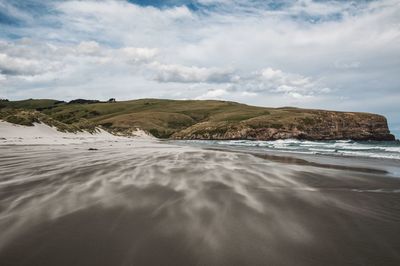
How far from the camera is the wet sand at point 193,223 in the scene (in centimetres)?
299

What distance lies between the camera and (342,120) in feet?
302

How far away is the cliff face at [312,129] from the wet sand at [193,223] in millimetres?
77583

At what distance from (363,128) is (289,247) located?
103 m

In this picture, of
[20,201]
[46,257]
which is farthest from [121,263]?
[20,201]

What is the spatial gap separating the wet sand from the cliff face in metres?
77.6

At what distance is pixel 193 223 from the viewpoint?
4.08m

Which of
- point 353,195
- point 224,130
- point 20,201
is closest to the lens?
point 20,201

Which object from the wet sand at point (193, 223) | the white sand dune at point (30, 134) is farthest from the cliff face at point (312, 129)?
the wet sand at point (193, 223)

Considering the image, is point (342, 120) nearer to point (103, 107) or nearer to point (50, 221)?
point (50, 221)

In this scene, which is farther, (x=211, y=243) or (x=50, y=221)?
(x=50, y=221)

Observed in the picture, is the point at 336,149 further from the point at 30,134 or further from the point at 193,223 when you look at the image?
the point at 30,134

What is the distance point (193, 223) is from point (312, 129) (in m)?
90.0

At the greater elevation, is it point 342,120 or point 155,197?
point 342,120

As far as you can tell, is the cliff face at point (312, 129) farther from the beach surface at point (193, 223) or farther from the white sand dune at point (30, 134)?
the beach surface at point (193, 223)
